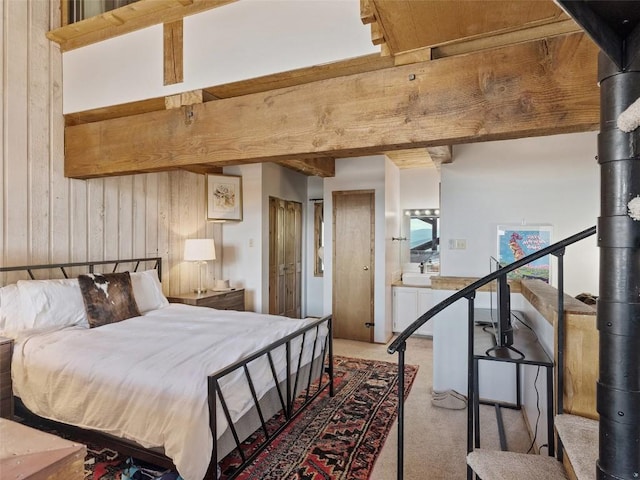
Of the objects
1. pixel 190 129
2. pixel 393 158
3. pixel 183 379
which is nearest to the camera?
pixel 183 379

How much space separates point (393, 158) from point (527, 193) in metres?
1.95

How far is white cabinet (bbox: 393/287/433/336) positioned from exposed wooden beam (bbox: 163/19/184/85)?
383 centimetres

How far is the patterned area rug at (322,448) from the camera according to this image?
2.08m

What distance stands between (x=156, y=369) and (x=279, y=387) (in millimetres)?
810

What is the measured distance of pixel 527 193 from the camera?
3.38 m

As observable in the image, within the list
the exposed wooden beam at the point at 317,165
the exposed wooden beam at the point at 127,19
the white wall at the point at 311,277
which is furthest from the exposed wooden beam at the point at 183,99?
the white wall at the point at 311,277

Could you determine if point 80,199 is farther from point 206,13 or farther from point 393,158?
point 393,158

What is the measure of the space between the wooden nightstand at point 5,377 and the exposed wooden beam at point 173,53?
2.03 m

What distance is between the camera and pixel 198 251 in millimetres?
4188

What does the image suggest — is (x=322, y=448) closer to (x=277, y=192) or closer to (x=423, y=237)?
(x=277, y=192)

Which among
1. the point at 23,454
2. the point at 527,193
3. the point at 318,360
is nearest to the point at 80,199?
the point at 318,360

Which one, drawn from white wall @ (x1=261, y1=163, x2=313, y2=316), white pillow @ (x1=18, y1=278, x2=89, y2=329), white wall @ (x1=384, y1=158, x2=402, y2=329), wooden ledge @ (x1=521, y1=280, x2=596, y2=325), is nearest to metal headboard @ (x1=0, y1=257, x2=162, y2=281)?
white pillow @ (x1=18, y1=278, x2=89, y2=329)

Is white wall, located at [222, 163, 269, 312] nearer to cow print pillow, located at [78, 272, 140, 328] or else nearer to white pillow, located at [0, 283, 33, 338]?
cow print pillow, located at [78, 272, 140, 328]

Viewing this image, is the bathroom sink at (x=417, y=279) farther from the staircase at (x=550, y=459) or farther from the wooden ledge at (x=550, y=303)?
the staircase at (x=550, y=459)
